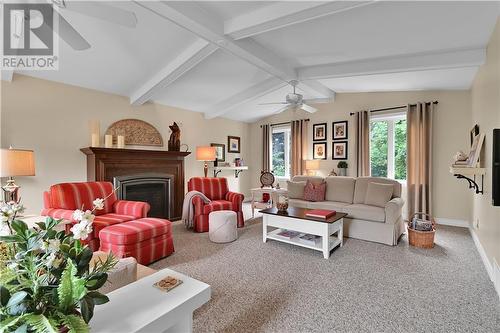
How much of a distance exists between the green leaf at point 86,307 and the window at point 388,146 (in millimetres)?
A: 5488

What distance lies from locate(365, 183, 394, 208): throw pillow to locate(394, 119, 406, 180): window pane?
1501mm

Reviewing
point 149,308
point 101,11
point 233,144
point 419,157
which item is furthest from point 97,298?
point 233,144

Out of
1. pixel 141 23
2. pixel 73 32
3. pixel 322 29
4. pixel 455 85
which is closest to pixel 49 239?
pixel 73 32

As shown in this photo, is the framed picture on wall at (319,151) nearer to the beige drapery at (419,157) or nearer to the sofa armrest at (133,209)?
the beige drapery at (419,157)

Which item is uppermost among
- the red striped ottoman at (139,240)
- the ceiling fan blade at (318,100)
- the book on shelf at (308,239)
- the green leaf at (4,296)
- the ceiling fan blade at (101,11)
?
the ceiling fan blade at (318,100)

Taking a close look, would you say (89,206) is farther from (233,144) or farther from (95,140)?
(233,144)

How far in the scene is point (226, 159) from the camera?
6543mm

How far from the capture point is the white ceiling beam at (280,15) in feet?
6.86

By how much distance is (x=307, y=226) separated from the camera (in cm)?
316

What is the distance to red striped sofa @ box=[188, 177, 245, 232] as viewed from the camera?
13.1ft

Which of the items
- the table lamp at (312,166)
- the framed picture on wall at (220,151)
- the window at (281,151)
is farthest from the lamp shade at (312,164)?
the framed picture on wall at (220,151)

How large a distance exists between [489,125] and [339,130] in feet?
10.1

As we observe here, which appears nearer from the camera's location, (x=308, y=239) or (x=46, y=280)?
(x=46, y=280)

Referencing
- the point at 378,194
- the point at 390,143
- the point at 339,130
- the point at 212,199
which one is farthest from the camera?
the point at 339,130
